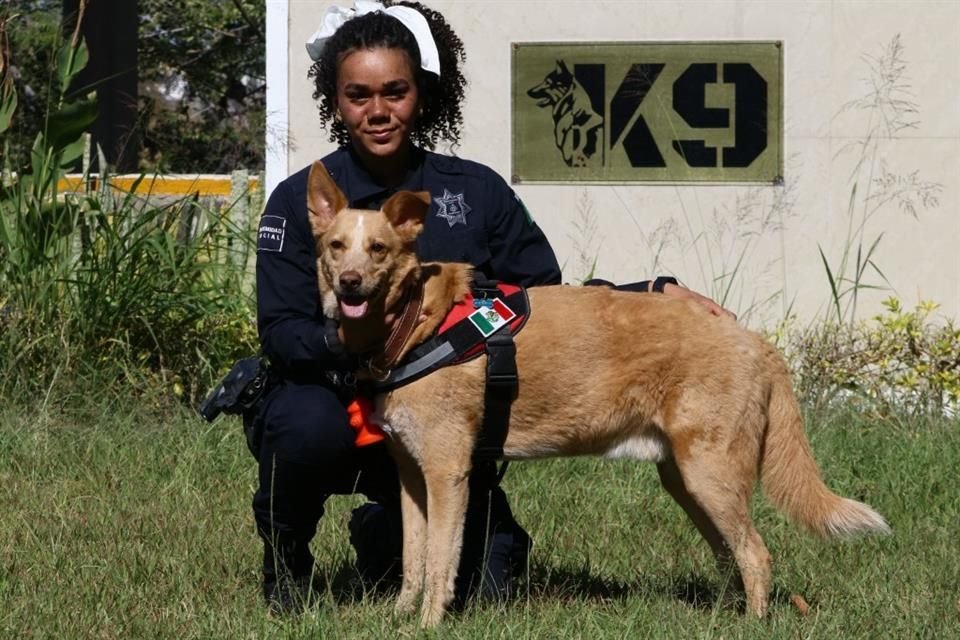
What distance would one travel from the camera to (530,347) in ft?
13.3

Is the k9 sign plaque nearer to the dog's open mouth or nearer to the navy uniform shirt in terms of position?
the navy uniform shirt

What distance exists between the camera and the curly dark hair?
164 inches

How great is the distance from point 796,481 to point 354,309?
1.35 meters

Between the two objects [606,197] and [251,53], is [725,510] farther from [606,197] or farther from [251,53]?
[251,53]

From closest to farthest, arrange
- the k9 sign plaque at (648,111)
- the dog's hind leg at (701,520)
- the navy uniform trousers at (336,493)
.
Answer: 1. the navy uniform trousers at (336,493)
2. the dog's hind leg at (701,520)
3. the k9 sign plaque at (648,111)

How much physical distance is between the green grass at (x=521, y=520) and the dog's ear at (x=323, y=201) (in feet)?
3.42

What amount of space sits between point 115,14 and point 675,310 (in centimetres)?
1128

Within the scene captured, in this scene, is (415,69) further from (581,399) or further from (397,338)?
(581,399)

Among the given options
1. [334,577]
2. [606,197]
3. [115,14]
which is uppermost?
[115,14]

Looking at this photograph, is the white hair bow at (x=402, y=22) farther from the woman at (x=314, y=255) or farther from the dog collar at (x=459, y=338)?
the dog collar at (x=459, y=338)

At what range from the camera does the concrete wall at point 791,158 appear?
7.50 m

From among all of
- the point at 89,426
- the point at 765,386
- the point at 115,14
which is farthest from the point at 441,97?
the point at 115,14

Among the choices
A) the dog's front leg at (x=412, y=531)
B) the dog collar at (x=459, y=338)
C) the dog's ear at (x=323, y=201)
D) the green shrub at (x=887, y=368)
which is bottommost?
the dog's front leg at (x=412, y=531)

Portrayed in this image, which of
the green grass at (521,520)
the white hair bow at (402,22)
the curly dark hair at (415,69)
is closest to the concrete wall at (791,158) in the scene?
the green grass at (521,520)
